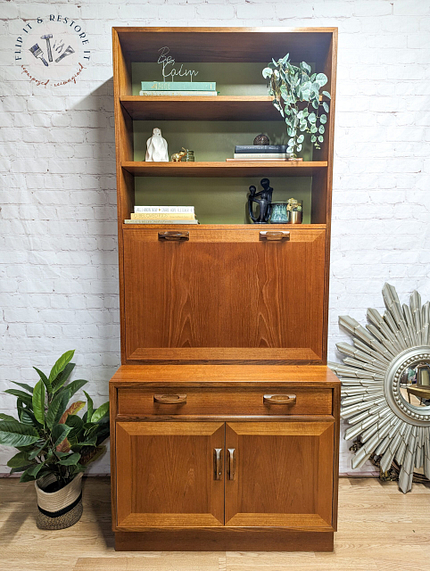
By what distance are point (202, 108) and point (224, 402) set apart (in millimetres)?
1288

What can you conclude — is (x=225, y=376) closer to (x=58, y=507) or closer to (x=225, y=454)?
(x=225, y=454)

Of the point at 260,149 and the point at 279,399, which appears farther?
the point at 260,149

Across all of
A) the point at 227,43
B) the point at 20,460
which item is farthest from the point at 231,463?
the point at 227,43

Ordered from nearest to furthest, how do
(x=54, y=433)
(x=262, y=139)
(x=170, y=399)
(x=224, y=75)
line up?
(x=170, y=399), (x=54, y=433), (x=262, y=139), (x=224, y=75)

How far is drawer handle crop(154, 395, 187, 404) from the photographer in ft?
5.13

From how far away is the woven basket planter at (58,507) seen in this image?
173 centimetres

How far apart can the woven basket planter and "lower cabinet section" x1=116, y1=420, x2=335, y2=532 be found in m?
0.32

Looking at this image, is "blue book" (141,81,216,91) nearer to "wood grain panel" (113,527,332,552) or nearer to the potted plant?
the potted plant

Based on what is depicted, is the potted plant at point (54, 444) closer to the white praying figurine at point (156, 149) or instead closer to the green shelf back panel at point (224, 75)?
the white praying figurine at point (156, 149)

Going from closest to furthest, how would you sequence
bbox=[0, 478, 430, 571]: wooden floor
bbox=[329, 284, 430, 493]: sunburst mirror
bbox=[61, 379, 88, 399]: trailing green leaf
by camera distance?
1. bbox=[0, 478, 430, 571]: wooden floor
2. bbox=[61, 379, 88, 399]: trailing green leaf
3. bbox=[329, 284, 430, 493]: sunburst mirror

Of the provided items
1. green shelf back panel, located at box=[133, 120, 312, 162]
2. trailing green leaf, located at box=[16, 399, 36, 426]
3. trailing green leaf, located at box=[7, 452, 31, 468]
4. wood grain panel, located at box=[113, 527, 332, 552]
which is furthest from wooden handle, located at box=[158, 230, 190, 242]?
wood grain panel, located at box=[113, 527, 332, 552]

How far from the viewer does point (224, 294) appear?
5.67 ft

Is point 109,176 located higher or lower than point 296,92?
lower

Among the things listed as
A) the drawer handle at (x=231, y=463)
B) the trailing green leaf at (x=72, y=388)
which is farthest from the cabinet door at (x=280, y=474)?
the trailing green leaf at (x=72, y=388)
